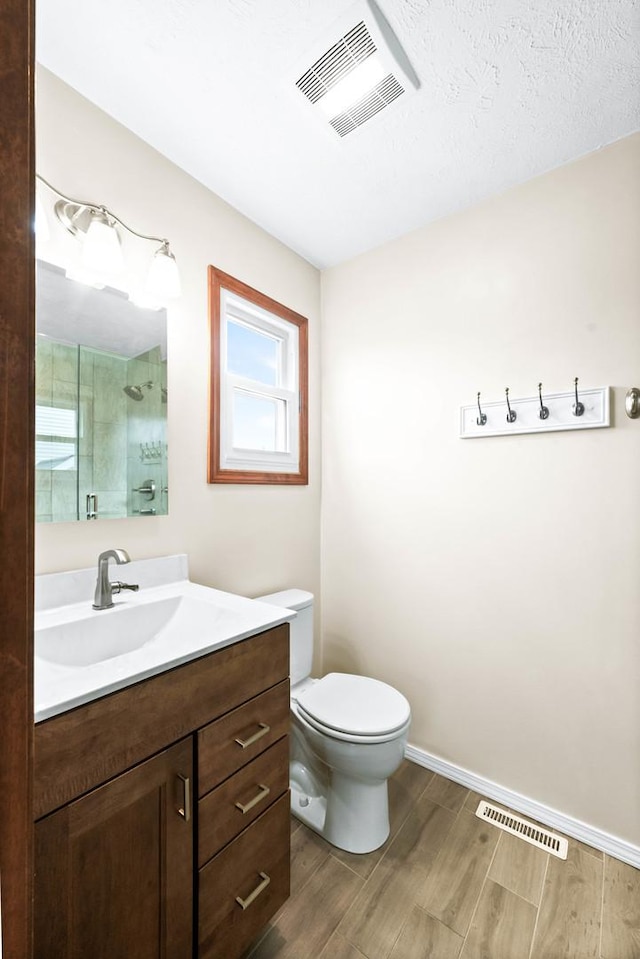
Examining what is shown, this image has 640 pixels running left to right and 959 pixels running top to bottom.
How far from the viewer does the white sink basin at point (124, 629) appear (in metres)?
1.04

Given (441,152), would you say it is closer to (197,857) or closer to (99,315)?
(99,315)

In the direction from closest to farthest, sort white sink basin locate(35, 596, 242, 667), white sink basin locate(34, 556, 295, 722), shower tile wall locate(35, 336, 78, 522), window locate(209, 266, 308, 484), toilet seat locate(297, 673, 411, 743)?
white sink basin locate(34, 556, 295, 722) < white sink basin locate(35, 596, 242, 667) < shower tile wall locate(35, 336, 78, 522) < toilet seat locate(297, 673, 411, 743) < window locate(209, 266, 308, 484)

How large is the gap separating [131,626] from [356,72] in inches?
69.4

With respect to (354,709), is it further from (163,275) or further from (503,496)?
(163,275)

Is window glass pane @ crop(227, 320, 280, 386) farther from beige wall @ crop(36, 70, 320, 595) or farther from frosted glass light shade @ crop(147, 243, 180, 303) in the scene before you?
frosted glass light shade @ crop(147, 243, 180, 303)

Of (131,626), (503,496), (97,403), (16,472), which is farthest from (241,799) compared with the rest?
(503,496)

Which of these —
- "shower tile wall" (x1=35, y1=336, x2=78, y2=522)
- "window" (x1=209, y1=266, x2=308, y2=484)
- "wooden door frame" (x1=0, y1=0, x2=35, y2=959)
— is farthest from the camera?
"window" (x1=209, y1=266, x2=308, y2=484)

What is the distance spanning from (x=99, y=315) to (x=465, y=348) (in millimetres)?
1422

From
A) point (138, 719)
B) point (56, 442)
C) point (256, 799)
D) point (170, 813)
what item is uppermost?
point (56, 442)

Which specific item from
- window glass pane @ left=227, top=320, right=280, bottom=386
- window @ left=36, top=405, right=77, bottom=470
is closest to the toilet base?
window @ left=36, top=405, right=77, bottom=470

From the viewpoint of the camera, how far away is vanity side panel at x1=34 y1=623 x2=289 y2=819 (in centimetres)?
68

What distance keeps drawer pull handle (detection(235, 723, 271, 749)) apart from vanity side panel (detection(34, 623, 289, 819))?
0.09m

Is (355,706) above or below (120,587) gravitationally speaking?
below

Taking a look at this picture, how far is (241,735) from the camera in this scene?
1.01 metres
